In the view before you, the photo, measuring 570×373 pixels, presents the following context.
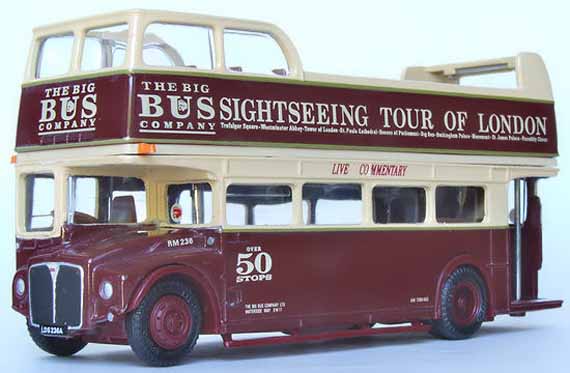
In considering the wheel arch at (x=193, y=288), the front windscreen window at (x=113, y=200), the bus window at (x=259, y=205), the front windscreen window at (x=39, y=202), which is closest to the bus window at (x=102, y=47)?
the front windscreen window at (x=113, y=200)

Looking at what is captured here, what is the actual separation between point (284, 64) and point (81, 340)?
4.06 m

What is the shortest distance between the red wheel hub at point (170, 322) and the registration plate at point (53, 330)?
1015 mm

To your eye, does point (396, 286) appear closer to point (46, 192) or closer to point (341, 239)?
point (341, 239)

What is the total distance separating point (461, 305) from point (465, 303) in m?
0.08

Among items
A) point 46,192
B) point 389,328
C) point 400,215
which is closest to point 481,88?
point 400,215

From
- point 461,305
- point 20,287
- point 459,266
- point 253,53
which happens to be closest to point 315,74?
point 253,53

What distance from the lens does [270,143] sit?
18188 millimetres

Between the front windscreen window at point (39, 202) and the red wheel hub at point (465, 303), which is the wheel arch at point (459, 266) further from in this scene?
the front windscreen window at point (39, 202)

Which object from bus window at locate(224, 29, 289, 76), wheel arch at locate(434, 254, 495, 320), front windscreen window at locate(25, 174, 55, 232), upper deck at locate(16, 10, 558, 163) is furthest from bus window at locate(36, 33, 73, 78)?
wheel arch at locate(434, 254, 495, 320)

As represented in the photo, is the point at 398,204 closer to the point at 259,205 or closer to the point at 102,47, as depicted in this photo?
the point at 259,205

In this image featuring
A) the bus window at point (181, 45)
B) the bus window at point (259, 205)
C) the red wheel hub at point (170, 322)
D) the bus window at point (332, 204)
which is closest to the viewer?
the red wheel hub at point (170, 322)

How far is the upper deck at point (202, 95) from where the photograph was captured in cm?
1722

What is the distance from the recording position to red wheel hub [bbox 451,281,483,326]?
2017cm

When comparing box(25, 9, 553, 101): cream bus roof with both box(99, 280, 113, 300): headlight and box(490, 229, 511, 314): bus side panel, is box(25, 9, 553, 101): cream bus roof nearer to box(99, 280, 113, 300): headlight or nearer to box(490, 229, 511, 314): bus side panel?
box(490, 229, 511, 314): bus side panel
